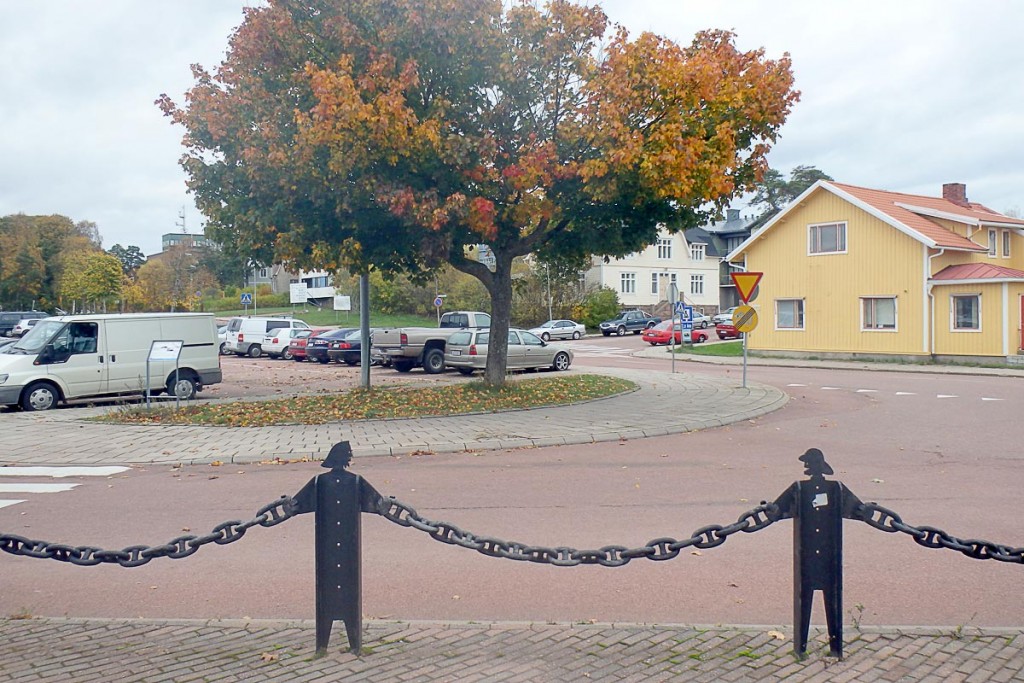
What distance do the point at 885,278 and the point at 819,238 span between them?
10.8 feet

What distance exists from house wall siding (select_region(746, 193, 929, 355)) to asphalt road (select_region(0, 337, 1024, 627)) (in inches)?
788

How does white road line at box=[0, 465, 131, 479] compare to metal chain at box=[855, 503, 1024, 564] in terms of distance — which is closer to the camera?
metal chain at box=[855, 503, 1024, 564]

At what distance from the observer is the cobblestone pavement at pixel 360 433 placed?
1223 cm

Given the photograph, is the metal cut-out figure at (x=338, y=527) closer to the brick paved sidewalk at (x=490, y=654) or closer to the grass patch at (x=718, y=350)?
the brick paved sidewalk at (x=490, y=654)

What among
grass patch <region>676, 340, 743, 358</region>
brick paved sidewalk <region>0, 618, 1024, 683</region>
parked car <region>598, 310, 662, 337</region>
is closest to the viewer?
brick paved sidewalk <region>0, 618, 1024, 683</region>

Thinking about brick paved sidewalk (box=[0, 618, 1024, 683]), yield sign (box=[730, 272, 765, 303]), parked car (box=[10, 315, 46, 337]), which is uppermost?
yield sign (box=[730, 272, 765, 303])

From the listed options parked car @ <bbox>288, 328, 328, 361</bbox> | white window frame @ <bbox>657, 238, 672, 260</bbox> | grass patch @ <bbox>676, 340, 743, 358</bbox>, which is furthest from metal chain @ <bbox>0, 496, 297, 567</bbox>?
white window frame @ <bbox>657, 238, 672, 260</bbox>

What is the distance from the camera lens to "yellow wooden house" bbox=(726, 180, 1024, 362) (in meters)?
31.0

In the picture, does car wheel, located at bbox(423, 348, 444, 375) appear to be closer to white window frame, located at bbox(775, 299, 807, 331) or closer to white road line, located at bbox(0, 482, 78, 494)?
white window frame, located at bbox(775, 299, 807, 331)

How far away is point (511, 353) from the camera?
2825 cm

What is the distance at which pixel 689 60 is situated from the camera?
1549cm

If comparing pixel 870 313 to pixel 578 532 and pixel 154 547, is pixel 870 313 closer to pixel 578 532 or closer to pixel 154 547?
pixel 578 532

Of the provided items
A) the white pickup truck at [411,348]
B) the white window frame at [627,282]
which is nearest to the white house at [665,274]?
the white window frame at [627,282]

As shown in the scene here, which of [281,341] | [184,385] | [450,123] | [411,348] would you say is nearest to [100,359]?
[184,385]
